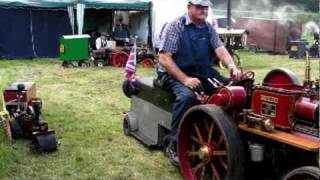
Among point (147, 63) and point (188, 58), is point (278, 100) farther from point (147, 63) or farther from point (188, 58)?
point (147, 63)

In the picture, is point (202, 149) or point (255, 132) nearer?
point (255, 132)

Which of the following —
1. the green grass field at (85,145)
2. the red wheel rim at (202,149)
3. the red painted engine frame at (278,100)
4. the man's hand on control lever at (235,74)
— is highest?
the man's hand on control lever at (235,74)

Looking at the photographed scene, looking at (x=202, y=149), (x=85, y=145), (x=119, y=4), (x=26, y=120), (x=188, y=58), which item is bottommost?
(x=85, y=145)

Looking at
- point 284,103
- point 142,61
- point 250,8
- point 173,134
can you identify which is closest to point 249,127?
point 284,103

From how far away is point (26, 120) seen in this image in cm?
517

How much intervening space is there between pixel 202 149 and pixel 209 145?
0.07 meters

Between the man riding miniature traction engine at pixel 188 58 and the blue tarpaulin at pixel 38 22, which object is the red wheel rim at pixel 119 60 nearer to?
the blue tarpaulin at pixel 38 22

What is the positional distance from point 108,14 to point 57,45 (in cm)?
281

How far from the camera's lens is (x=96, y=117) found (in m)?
6.46

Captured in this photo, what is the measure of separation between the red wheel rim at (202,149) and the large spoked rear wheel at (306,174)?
53 centimetres

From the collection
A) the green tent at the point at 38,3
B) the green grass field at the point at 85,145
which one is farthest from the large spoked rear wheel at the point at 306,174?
the green tent at the point at 38,3

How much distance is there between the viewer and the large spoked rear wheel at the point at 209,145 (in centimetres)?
333

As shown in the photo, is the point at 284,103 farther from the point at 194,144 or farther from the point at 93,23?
the point at 93,23

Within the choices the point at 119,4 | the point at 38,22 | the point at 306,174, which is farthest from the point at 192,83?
the point at 38,22
